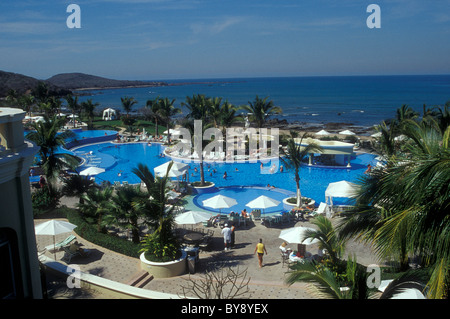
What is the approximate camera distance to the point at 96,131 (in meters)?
44.9

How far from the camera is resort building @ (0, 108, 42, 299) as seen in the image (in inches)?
233

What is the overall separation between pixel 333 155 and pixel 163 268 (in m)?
20.9

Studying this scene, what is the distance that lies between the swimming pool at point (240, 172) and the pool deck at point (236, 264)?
8.55 metres

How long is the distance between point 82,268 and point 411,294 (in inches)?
380

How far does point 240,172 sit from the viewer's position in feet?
90.5

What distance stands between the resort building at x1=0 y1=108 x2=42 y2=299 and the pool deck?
3200 mm

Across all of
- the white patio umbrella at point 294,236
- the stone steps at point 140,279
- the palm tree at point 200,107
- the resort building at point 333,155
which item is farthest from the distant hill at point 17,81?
the white patio umbrella at point 294,236

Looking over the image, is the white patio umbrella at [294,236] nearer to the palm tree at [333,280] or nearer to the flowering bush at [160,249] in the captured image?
the flowering bush at [160,249]

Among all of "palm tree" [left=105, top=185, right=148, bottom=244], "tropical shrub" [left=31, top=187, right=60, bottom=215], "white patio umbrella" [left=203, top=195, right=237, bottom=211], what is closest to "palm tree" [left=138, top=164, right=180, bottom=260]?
"palm tree" [left=105, top=185, right=148, bottom=244]

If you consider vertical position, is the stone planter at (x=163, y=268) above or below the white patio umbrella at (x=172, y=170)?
below

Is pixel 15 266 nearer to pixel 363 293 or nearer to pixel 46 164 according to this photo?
pixel 363 293

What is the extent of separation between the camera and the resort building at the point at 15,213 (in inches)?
233

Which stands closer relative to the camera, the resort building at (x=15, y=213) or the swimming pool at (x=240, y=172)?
the resort building at (x=15, y=213)
